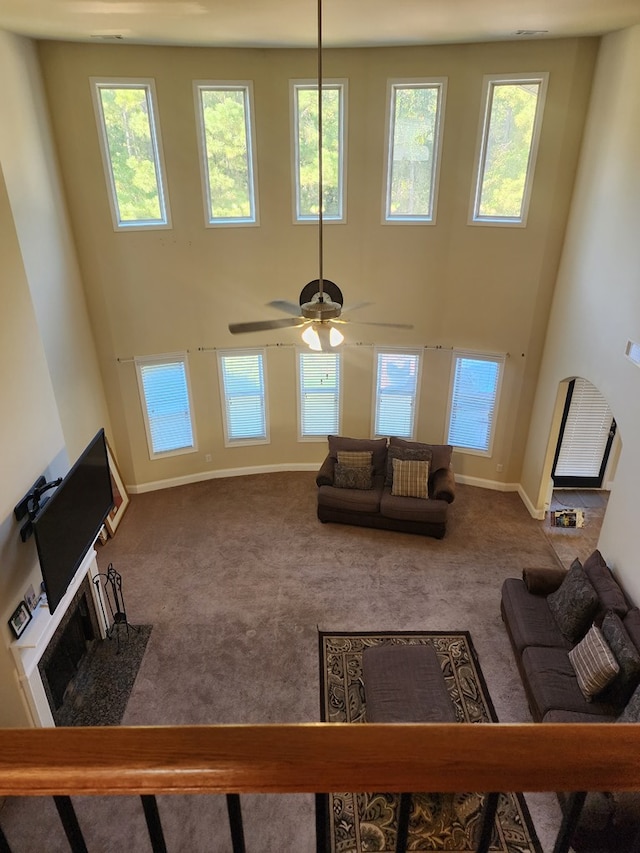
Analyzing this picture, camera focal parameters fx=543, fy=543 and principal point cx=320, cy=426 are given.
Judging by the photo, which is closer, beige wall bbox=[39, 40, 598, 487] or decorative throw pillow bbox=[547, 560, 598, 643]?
decorative throw pillow bbox=[547, 560, 598, 643]

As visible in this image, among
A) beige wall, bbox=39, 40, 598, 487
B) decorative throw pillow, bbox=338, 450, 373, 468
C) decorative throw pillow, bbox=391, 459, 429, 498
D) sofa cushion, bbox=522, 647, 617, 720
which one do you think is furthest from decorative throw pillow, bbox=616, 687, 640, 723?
beige wall, bbox=39, 40, 598, 487

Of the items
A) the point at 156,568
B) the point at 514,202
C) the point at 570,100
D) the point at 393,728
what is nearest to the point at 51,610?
the point at 156,568

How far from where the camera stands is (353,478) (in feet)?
24.5

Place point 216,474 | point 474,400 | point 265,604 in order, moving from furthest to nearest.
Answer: point 216,474 → point 474,400 → point 265,604

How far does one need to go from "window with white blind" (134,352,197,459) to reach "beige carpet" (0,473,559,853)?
0.72 meters

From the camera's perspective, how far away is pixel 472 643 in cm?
559

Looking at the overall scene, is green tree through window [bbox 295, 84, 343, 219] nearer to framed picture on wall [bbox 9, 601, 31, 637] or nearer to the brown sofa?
the brown sofa

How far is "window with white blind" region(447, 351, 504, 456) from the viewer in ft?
25.6

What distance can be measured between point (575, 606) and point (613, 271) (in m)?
3.44

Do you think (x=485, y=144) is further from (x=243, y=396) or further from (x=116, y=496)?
(x=116, y=496)

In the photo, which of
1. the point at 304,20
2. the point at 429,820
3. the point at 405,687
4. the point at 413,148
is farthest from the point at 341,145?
the point at 429,820

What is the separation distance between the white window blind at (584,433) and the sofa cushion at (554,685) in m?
3.80

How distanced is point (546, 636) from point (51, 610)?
170 inches

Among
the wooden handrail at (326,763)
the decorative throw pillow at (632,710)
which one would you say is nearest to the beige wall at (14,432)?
the wooden handrail at (326,763)
